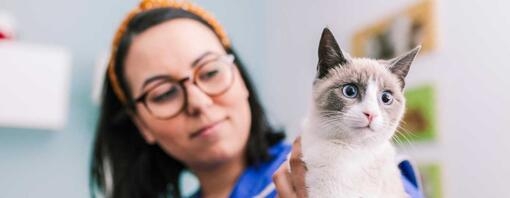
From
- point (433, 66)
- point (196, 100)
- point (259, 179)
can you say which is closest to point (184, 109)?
point (196, 100)

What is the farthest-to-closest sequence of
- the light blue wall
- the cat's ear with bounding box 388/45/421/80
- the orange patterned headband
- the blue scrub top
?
the light blue wall, the orange patterned headband, the blue scrub top, the cat's ear with bounding box 388/45/421/80

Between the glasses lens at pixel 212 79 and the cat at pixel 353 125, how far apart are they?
266mm

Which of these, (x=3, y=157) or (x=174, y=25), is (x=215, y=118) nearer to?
(x=174, y=25)

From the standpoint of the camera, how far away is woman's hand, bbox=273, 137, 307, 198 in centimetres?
23

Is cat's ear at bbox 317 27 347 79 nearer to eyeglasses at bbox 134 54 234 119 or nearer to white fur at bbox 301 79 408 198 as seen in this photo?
white fur at bbox 301 79 408 198

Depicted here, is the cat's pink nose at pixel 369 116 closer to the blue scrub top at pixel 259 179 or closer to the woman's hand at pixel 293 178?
the woman's hand at pixel 293 178

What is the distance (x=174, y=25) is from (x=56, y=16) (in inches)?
32.5

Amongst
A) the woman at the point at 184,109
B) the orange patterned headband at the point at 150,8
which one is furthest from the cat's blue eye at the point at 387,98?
the orange patterned headband at the point at 150,8

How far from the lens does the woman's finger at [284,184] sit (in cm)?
25

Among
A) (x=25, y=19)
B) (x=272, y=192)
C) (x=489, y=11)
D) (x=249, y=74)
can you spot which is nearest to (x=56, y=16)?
(x=25, y=19)

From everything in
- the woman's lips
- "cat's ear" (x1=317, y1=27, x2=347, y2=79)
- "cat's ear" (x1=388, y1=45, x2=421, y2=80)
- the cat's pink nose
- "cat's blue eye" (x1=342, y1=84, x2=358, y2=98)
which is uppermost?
"cat's ear" (x1=317, y1=27, x2=347, y2=79)

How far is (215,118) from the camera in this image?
1.73 ft

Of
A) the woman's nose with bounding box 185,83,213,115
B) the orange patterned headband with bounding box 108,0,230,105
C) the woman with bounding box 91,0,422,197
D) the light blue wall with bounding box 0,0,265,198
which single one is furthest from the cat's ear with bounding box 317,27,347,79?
the light blue wall with bounding box 0,0,265,198

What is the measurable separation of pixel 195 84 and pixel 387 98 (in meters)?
0.34
